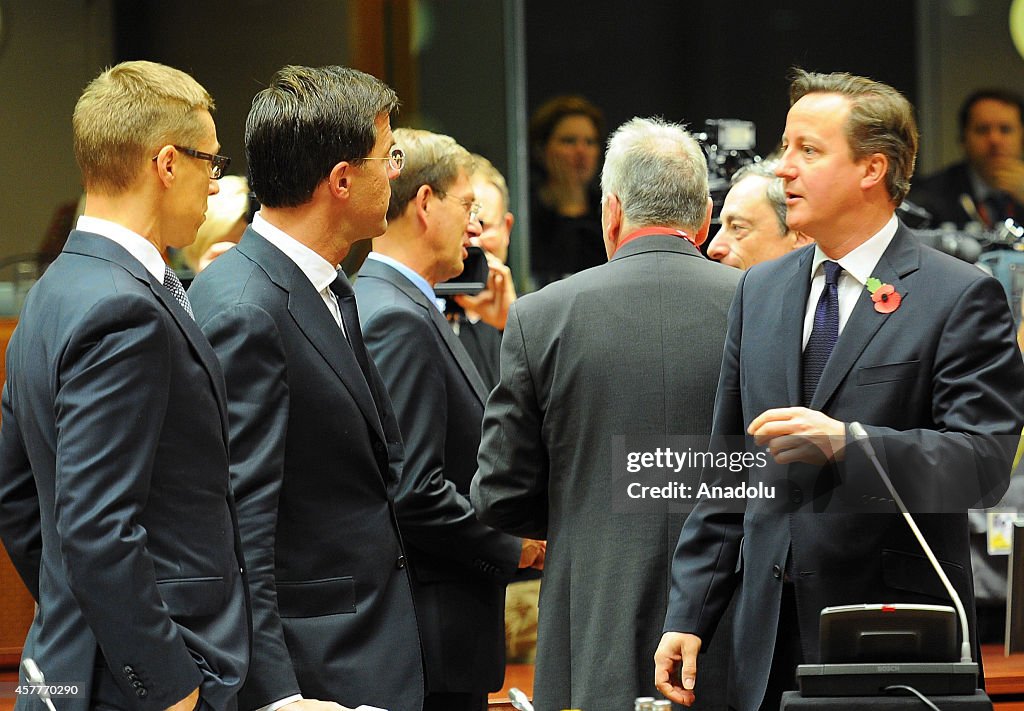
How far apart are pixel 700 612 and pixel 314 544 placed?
0.62 metres

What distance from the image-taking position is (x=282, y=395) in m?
2.01

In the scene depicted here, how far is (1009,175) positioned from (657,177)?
2495 millimetres

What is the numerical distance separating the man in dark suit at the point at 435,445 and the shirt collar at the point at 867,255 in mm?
889

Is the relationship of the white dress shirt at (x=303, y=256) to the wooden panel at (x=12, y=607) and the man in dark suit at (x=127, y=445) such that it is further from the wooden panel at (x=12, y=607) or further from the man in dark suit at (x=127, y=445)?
the wooden panel at (x=12, y=607)

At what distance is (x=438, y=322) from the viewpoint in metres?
2.74

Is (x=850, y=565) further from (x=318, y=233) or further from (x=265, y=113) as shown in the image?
(x=265, y=113)

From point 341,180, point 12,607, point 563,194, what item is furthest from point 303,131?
point 563,194

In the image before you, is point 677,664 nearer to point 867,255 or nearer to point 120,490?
point 867,255

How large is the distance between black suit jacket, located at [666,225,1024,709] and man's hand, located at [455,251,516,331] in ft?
4.99

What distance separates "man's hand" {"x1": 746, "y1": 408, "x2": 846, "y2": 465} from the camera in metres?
1.87

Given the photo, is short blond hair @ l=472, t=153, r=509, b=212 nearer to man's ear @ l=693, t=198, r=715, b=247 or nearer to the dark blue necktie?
man's ear @ l=693, t=198, r=715, b=247

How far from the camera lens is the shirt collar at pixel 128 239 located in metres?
1.79

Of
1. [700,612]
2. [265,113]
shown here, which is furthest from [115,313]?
[700,612]
